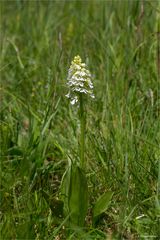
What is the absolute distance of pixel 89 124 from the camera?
8.32 feet

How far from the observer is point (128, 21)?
3.19 metres

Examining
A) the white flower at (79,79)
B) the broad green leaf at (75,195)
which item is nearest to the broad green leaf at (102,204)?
the broad green leaf at (75,195)

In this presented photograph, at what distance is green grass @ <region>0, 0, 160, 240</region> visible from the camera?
1.94 meters

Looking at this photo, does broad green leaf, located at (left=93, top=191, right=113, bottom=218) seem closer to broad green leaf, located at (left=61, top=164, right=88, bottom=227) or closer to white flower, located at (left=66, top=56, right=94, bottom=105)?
broad green leaf, located at (left=61, top=164, right=88, bottom=227)

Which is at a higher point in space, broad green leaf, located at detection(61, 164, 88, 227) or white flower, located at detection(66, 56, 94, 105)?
white flower, located at detection(66, 56, 94, 105)

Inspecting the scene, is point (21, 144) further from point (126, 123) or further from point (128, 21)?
point (128, 21)

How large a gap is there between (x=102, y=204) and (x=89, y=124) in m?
0.64

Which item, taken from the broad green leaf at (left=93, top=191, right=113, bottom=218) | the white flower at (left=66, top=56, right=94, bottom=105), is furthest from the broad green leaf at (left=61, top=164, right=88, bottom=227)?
the white flower at (left=66, top=56, right=94, bottom=105)

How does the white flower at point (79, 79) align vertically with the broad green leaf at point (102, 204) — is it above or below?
above

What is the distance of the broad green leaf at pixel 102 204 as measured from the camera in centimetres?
193

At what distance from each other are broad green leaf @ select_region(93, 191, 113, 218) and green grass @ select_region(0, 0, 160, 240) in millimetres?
48

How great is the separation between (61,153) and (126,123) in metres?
0.30

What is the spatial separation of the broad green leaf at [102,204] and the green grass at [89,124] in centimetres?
5

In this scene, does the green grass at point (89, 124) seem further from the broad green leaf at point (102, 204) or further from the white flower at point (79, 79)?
the white flower at point (79, 79)
